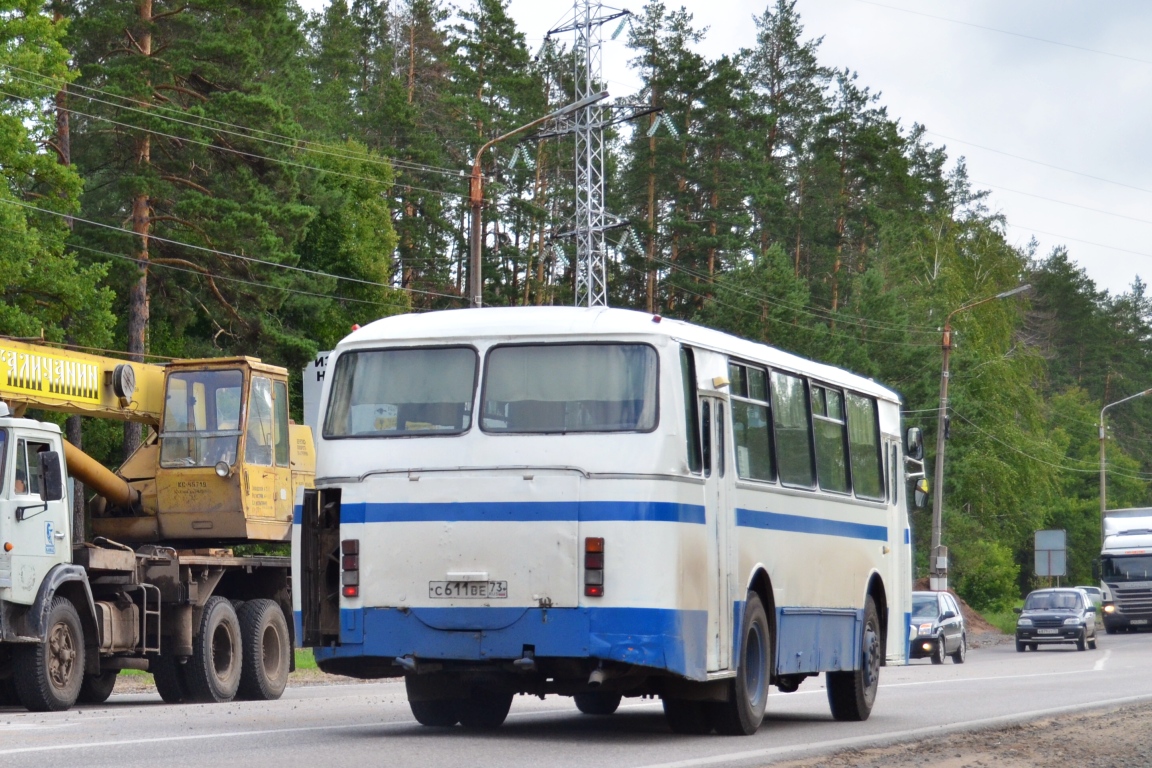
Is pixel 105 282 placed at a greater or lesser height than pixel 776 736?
greater

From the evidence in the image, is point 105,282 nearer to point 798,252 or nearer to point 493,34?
point 493,34

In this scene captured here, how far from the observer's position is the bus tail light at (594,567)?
11.8m

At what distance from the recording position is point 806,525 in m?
14.8

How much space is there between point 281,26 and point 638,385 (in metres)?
41.3

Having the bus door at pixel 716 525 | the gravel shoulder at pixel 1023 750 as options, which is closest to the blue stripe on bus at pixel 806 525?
the bus door at pixel 716 525

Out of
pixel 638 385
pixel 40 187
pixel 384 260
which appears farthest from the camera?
pixel 384 260

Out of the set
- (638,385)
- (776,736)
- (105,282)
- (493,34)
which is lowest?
(776,736)

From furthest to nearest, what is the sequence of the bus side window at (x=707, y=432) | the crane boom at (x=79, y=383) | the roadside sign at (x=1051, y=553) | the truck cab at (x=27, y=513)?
the roadside sign at (x=1051, y=553) < the crane boom at (x=79, y=383) < the truck cab at (x=27, y=513) < the bus side window at (x=707, y=432)

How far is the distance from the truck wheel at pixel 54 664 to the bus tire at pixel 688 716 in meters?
6.40

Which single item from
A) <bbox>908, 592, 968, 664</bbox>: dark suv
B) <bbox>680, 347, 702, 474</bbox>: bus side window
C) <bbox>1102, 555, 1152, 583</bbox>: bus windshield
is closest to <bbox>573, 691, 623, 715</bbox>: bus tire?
<bbox>680, 347, 702, 474</bbox>: bus side window

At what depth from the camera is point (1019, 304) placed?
95.6m

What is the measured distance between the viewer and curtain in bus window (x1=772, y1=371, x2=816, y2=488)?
14.3 metres

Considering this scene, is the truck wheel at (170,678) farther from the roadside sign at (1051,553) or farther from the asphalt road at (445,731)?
the roadside sign at (1051,553)

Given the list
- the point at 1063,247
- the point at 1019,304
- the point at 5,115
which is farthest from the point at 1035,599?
the point at 1063,247
